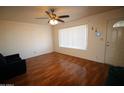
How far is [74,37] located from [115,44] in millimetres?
2219

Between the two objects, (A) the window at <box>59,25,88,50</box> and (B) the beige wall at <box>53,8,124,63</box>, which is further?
(A) the window at <box>59,25,88,50</box>

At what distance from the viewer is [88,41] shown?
4078mm

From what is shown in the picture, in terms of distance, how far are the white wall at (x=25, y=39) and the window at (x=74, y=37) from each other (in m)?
1.00

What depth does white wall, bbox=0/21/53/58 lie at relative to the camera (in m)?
3.87

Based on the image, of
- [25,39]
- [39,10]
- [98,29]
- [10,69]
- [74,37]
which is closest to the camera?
[10,69]

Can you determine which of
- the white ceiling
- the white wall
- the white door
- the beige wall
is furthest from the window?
the white ceiling

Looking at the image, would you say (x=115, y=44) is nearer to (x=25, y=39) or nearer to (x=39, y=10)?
(x=39, y=10)

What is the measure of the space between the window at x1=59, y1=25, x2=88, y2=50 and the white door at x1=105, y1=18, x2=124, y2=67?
1127 millimetres

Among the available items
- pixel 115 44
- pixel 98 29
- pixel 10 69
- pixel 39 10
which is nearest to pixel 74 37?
pixel 98 29

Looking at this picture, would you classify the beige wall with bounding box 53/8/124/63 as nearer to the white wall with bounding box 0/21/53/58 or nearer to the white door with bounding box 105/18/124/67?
the white door with bounding box 105/18/124/67

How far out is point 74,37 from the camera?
4.88 metres

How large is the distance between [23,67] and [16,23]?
2.60 meters

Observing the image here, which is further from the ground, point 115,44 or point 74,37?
point 74,37
